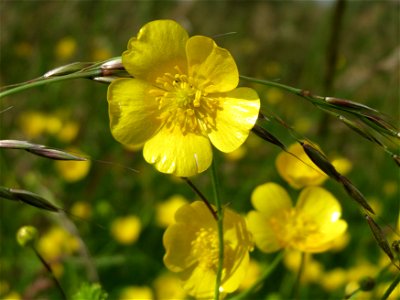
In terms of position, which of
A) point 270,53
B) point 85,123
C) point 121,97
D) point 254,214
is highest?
point 121,97

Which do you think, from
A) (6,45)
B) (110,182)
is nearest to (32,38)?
(6,45)

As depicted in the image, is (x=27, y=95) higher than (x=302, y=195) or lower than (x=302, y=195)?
lower

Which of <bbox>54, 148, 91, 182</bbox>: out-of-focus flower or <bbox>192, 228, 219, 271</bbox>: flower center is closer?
<bbox>192, 228, 219, 271</bbox>: flower center

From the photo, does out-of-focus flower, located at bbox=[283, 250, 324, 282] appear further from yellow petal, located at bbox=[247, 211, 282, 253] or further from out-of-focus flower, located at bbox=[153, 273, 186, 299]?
yellow petal, located at bbox=[247, 211, 282, 253]

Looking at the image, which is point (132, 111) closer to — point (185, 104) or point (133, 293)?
point (185, 104)

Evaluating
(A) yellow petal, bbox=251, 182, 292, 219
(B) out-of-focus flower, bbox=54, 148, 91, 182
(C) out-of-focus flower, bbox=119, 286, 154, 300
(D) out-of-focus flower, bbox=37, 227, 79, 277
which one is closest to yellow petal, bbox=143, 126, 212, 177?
(A) yellow petal, bbox=251, 182, 292, 219

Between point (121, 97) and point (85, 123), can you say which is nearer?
point (121, 97)

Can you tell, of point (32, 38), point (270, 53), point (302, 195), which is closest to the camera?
point (302, 195)

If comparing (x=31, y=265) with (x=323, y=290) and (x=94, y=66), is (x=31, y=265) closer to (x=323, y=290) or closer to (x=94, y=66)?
(x=323, y=290)
